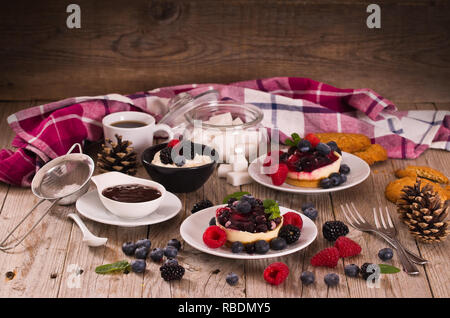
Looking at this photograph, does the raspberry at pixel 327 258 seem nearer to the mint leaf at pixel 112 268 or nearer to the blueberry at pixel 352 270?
the blueberry at pixel 352 270

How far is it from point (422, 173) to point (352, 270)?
2.25 ft

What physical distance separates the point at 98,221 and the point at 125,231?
0.29 feet

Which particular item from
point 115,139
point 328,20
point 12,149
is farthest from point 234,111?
point 12,149


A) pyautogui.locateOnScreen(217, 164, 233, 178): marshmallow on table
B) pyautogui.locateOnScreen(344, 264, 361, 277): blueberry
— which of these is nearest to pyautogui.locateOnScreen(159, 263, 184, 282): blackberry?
pyautogui.locateOnScreen(344, 264, 361, 277): blueberry

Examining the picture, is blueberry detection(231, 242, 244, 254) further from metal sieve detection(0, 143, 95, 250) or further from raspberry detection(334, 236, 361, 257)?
metal sieve detection(0, 143, 95, 250)

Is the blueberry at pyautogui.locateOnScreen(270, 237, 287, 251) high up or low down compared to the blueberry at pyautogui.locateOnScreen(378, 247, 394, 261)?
up

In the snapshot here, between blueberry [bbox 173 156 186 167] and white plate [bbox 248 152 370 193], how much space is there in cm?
24

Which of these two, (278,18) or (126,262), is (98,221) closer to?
(126,262)

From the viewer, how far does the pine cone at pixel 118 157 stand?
2223mm

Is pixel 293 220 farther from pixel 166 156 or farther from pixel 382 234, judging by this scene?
pixel 166 156

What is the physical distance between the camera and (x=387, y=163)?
94.1 inches

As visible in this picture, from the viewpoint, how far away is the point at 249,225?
5.63 ft

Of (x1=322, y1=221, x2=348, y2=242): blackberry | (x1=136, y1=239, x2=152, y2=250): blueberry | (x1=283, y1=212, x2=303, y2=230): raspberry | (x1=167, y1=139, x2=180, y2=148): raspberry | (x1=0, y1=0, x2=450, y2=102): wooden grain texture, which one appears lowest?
(x1=136, y1=239, x2=152, y2=250): blueberry

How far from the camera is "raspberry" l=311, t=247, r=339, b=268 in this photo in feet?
5.56
